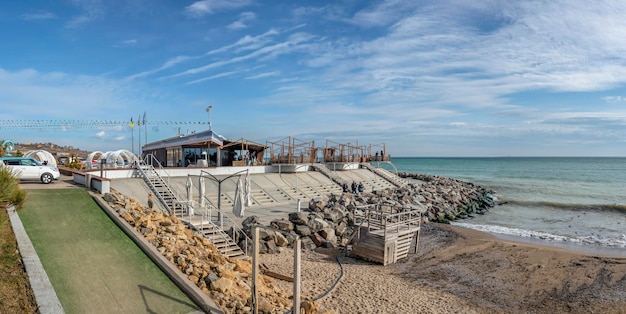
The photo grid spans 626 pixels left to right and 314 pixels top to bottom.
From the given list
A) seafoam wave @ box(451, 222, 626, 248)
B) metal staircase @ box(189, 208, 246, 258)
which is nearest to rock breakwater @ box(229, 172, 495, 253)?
metal staircase @ box(189, 208, 246, 258)

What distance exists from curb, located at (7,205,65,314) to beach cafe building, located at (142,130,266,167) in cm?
2211

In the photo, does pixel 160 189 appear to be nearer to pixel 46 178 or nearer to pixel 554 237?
pixel 46 178

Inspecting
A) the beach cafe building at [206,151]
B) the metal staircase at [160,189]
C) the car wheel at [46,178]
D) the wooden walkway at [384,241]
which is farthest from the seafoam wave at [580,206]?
the car wheel at [46,178]

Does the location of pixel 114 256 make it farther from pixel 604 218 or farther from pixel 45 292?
pixel 604 218

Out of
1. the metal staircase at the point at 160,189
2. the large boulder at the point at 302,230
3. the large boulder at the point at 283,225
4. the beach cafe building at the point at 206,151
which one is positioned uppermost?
the beach cafe building at the point at 206,151

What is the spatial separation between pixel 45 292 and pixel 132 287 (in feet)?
5.74

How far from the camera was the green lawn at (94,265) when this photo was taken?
28.0 ft

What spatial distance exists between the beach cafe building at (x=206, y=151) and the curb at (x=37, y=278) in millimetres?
22110

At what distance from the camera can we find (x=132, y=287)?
920 centimetres

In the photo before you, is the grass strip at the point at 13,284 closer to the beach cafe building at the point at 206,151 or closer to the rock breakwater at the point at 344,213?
the rock breakwater at the point at 344,213

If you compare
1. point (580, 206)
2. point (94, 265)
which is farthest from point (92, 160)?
point (580, 206)

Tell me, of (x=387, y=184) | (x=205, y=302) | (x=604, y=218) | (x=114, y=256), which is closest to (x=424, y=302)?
(x=205, y=302)

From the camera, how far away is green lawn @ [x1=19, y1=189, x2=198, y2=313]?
8547 millimetres

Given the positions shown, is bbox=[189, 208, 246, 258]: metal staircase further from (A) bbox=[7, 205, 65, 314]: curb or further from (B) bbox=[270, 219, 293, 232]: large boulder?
(A) bbox=[7, 205, 65, 314]: curb
